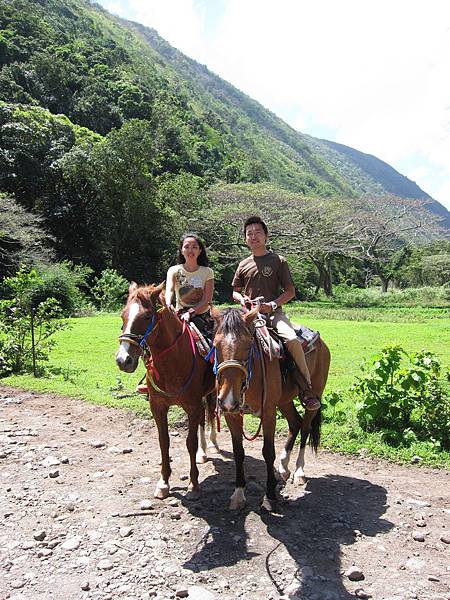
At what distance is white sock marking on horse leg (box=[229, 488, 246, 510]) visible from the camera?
14.4ft

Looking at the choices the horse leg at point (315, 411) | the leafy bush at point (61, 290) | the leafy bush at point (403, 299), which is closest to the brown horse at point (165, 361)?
the horse leg at point (315, 411)

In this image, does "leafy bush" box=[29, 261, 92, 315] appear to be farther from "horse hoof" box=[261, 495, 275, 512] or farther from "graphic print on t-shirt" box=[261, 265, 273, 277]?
"horse hoof" box=[261, 495, 275, 512]

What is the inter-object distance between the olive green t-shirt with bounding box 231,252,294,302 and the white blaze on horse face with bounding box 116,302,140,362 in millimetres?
1375

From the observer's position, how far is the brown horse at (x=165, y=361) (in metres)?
4.07

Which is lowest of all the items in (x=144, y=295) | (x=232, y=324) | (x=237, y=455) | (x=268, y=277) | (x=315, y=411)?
(x=237, y=455)

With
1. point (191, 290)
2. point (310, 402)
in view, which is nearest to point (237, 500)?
point (310, 402)

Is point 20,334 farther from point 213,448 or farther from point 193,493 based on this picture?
point 193,493

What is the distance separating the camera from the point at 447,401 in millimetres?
5754

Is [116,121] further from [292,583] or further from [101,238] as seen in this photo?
[292,583]

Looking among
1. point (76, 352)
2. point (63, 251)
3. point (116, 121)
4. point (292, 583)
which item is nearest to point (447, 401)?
point (292, 583)

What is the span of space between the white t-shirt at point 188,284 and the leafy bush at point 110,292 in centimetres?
1991

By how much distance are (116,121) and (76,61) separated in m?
12.1

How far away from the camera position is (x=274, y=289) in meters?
4.99

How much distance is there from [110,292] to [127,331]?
22339 mm
